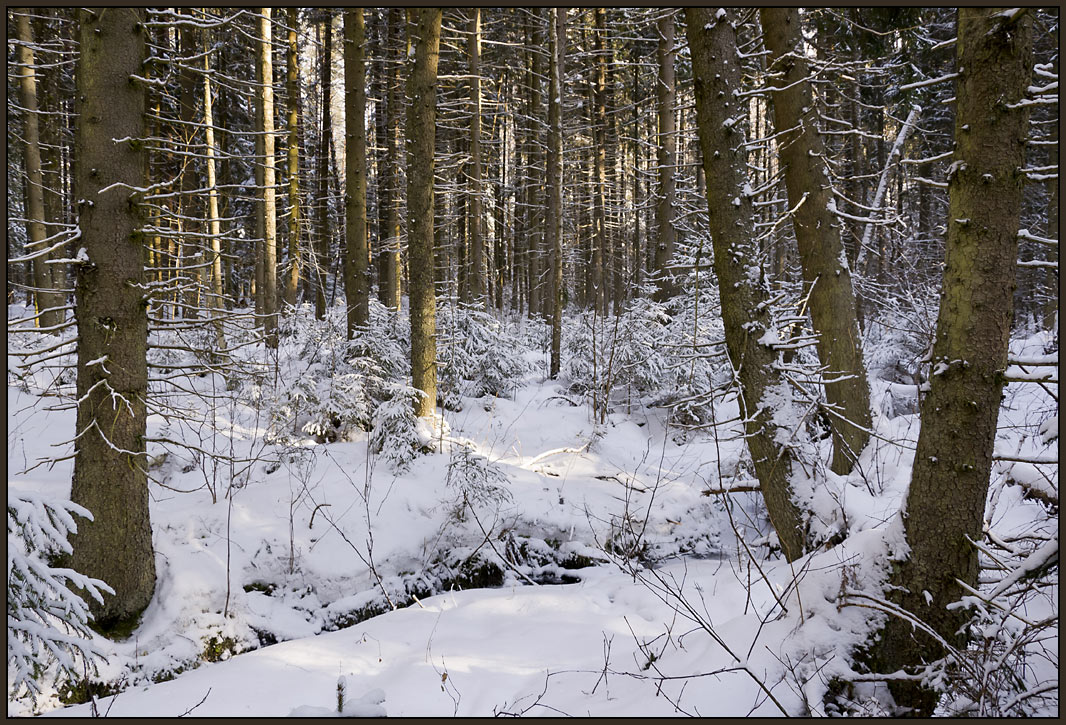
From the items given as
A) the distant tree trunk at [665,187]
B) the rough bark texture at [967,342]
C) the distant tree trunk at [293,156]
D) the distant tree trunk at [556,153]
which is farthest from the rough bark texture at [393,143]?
the rough bark texture at [967,342]

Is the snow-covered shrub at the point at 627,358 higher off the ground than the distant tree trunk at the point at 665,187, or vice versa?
the distant tree trunk at the point at 665,187

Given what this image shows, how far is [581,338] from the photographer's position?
1182cm

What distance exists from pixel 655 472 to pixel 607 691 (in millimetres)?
4500

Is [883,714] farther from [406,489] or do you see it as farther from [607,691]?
[406,489]

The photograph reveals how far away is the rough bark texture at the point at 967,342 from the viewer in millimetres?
2566

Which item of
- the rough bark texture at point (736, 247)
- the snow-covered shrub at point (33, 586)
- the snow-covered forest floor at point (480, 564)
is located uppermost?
the rough bark texture at point (736, 247)

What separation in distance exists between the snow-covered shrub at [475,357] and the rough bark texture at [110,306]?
5637 millimetres

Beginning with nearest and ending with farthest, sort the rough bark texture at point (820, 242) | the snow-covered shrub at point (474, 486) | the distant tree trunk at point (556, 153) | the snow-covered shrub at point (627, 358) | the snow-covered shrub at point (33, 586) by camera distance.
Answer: the snow-covered shrub at point (33, 586) < the rough bark texture at point (820, 242) < the snow-covered shrub at point (474, 486) < the snow-covered shrub at point (627, 358) < the distant tree trunk at point (556, 153)

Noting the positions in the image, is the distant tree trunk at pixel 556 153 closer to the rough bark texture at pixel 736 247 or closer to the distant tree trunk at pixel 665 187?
the distant tree trunk at pixel 665 187

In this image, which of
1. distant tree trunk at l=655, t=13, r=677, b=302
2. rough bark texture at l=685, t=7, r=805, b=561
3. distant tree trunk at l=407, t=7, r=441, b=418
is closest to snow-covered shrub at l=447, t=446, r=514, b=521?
distant tree trunk at l=407, t=7, r=441, b=418

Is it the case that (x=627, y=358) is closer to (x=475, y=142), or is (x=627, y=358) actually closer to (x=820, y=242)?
(x=820, y=242)

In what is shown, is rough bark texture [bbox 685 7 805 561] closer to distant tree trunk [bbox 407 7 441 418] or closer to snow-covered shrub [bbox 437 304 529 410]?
distant tree trunk [bbox 407 7 441 418]

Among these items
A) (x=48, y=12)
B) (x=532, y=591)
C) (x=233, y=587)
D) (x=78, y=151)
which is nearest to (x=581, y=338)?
(x=532, y=591)

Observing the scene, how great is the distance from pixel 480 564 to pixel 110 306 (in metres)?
4.01
